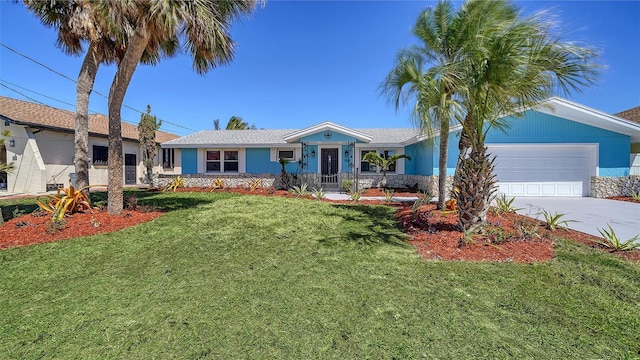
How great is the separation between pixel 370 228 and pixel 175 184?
13617 millimetres

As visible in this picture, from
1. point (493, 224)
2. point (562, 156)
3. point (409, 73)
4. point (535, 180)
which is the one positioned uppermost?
point (409, 73)

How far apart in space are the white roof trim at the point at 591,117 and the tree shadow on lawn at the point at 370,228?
31.6 ft

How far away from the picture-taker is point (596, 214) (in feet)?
29.4

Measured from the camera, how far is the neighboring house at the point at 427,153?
42.8ft

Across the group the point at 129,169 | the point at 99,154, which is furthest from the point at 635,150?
the point at 99,154

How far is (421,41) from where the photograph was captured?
9.02 metres

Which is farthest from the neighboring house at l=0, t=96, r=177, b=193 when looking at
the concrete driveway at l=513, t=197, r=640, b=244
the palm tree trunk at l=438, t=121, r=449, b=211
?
the concrete driveway at l=513, t=197, r=640, b=244

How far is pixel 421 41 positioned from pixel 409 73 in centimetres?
188

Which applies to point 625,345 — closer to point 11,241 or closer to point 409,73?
point 409,73

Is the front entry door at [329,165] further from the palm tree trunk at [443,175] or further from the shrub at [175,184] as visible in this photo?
the shrub at [175,184]

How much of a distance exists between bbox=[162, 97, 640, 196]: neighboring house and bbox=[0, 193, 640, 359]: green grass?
8.27 meters

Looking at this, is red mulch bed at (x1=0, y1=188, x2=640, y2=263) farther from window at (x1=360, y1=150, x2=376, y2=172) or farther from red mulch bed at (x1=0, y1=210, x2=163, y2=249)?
window at (x1=360, y1=150, x2=376, y2=172)

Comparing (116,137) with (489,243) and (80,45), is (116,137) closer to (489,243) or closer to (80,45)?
(80,45)

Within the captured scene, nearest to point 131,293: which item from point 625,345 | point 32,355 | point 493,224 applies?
point 32,355
